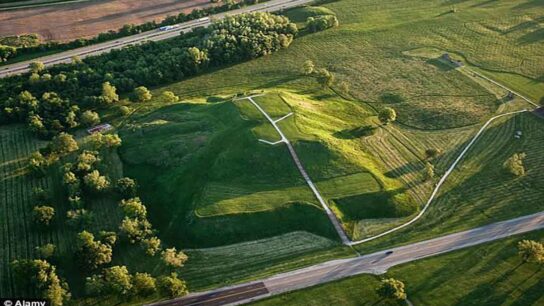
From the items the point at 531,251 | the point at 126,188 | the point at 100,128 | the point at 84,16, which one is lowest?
the point at 531,251

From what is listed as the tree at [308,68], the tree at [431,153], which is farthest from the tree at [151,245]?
the tree at [308,68]

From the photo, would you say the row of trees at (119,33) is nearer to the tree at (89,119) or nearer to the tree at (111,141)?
the tree at (89,119)

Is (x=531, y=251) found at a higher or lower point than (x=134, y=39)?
A: lower

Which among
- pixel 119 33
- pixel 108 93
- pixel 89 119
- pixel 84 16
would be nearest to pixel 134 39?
pixel 119 33

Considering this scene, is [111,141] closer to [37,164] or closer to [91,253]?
[37,164]

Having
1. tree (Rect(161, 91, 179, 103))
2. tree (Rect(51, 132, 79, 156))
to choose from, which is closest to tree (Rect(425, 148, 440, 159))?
tree (Rect(161, 91, 179, 103))

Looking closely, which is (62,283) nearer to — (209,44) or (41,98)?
(41,98)
